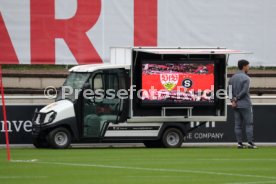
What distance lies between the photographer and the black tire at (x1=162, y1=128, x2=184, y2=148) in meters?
23.6

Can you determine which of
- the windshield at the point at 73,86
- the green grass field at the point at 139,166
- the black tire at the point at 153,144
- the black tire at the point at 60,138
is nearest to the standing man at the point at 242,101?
the green grass field at the point at 139,166

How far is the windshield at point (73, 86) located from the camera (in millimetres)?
23297

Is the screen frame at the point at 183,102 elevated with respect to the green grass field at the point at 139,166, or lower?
elevated

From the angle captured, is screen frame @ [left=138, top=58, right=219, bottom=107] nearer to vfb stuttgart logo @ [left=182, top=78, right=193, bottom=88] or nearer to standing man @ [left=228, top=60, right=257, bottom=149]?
vfb stuttgart logo @ [left=182, top=78, right=193, bottom=88]

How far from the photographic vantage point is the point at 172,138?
23.7m

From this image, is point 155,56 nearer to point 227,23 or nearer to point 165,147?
point 165,147

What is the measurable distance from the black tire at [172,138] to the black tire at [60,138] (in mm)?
2118

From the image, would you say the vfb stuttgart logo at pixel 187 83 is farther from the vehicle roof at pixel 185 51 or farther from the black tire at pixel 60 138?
the black tire at pixel 60 138

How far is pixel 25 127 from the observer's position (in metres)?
24.2

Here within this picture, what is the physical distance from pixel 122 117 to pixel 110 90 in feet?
2.12

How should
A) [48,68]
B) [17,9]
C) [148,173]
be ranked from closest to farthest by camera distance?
[148,173] < [17,9] < [48,68]

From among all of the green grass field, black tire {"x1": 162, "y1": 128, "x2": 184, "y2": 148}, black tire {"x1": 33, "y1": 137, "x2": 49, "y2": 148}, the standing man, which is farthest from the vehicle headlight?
the standing man

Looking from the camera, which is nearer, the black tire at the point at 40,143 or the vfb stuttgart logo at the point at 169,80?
the black tire at the point at 40,143

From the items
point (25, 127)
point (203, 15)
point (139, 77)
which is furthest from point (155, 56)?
point (203, 15)
